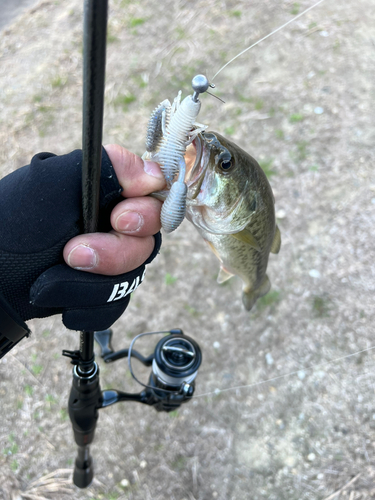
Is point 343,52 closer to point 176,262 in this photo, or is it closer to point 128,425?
point 176,262

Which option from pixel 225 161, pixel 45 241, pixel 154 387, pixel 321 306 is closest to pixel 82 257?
pixel 45 241

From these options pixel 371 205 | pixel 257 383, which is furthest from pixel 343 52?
pixel 257 383

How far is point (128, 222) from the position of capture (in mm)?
1164

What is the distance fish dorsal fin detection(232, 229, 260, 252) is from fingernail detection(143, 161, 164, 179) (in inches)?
21.6

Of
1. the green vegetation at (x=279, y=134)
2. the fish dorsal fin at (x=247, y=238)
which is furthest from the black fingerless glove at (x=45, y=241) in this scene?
the green vegetation at (x=279, y=134)

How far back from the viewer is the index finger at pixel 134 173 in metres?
1.17

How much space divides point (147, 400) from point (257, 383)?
3.95 feet

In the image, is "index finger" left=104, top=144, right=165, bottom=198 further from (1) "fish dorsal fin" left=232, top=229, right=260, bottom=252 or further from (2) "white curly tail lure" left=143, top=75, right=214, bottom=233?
(1) "fish dorsal fin" left=232, top=229, right=260, bottom=252

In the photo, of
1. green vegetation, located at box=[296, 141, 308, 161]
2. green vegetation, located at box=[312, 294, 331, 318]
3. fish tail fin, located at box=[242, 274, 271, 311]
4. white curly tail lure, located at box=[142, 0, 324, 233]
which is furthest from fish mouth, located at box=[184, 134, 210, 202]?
green vegetation, located at box=[296, 141, 308, 161]

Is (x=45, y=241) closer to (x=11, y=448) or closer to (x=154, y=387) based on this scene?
(x=154, y=387)

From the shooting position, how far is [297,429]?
2.55 m

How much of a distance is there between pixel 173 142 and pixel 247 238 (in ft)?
2.23

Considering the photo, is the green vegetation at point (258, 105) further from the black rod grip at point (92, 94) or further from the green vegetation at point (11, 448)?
the green vegetation at point (11, 448)

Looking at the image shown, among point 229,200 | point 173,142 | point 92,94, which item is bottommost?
point 229,200
